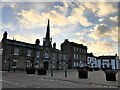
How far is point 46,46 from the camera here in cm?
6084

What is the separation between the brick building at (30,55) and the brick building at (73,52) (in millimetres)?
4906

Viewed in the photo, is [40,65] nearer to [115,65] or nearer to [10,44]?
[10,44]

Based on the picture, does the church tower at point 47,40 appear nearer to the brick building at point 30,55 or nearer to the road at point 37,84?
the brick building at point 30,55

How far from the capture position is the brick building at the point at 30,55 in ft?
155

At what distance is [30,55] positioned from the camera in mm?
53719

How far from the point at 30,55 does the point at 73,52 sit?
26.8 meters

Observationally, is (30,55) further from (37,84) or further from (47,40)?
(37,84)

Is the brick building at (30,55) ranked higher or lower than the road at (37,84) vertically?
higher

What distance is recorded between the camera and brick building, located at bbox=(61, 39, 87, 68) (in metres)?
74.8

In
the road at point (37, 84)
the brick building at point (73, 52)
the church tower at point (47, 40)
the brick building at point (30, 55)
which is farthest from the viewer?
the brick building at point (73, 52)

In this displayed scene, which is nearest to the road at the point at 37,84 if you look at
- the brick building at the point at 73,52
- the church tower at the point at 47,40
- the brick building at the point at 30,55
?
the brick building at the point at 30,55

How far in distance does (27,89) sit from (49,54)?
1900 inches

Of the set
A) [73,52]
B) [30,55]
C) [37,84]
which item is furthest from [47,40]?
[37,84]

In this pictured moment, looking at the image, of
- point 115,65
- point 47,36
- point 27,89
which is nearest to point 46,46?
point 47,36
